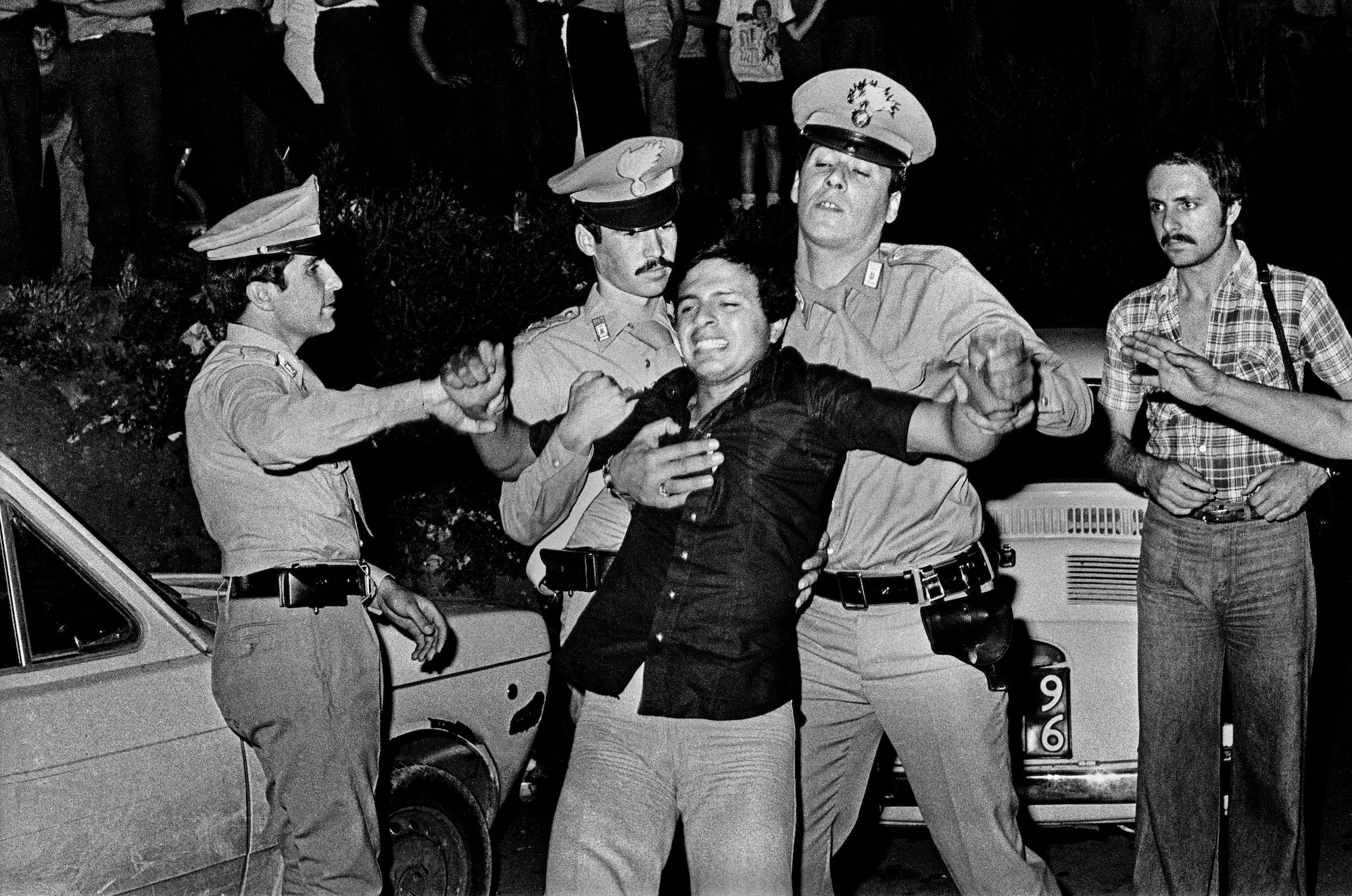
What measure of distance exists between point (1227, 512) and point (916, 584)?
123 cm

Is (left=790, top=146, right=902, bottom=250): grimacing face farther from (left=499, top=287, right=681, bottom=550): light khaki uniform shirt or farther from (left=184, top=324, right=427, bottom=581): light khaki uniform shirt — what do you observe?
(left=184, top=324, right=427, bottom=581): light khaki uniform shirt

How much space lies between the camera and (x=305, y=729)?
3693 millimetres

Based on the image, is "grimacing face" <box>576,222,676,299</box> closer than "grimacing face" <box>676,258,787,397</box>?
No

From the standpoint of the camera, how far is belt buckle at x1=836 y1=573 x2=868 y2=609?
3818 mm

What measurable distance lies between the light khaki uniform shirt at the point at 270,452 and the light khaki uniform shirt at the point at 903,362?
1.10 meters

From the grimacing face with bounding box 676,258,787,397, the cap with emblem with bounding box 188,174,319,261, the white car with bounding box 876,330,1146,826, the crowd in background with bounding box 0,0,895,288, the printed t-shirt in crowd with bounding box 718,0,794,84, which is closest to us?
the grimacing face with bounding box 676,258,787,397

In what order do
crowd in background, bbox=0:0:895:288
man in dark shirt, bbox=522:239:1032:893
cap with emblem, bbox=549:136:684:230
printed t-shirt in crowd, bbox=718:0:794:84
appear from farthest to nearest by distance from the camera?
printed t-shirt in crowd, bbox=718:0:794:84
crowd in background, bbox=0:0:895:288
cap with emblem, bbox=549:136:684:230
man in dark shirt, bbox=522:239:1032:893

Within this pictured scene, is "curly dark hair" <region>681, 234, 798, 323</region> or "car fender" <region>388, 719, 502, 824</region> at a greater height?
"curly dark hair" <region>681, 234, 798, 323</region>

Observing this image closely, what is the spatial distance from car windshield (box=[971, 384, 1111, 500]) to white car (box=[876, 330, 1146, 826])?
14 centimetres

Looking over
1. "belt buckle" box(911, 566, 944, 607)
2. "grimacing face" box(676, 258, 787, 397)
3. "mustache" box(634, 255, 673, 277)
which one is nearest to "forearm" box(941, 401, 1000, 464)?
"grimacing face" box(676, 258, 787, 397)

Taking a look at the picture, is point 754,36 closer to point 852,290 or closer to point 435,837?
point 852,290

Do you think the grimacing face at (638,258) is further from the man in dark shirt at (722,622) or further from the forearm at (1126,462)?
the forearm at (1126,462)

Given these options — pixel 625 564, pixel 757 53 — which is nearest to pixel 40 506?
pixel 625 564

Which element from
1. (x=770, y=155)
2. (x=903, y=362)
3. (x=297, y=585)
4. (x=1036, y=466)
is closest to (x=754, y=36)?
(x=770, y=155)
